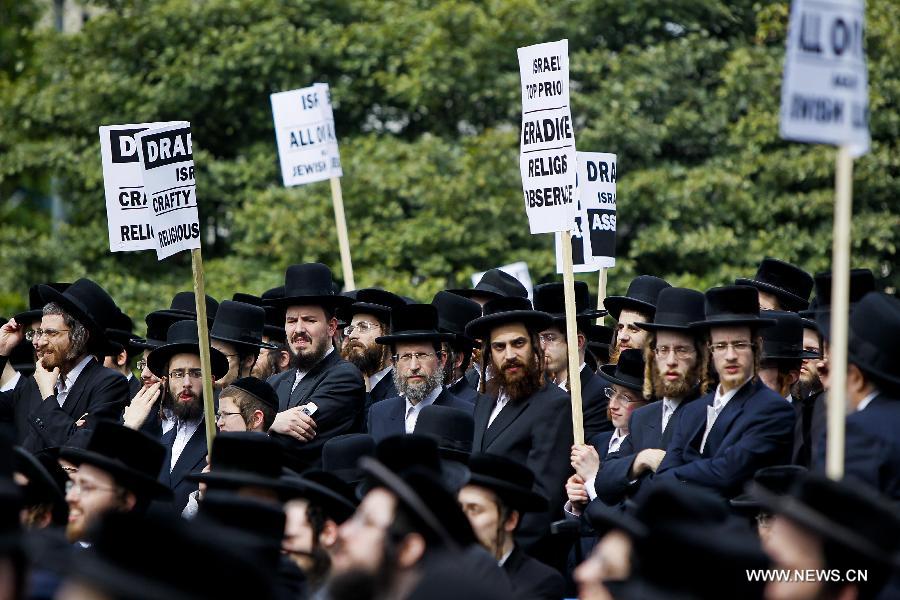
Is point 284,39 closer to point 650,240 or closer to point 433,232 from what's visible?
point 433,232

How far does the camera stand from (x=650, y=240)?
64.6 feet

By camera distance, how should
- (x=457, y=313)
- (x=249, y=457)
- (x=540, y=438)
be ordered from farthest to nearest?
(x=457, y=313), (x=540, y=438), (x=249, y=457)

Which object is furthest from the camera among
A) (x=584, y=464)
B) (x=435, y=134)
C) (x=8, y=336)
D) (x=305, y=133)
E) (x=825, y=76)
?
(x=435, y=134)

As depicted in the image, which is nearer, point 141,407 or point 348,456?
point 348,456

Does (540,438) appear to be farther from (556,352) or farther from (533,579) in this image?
(533,579)

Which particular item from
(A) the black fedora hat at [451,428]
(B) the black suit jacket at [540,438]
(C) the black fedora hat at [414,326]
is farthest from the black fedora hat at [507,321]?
(A) the black fedora hat at [451,428]

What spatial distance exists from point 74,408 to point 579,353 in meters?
3.44

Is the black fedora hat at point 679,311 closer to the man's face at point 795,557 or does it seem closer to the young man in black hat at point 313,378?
the young man in black hat at point 313,378

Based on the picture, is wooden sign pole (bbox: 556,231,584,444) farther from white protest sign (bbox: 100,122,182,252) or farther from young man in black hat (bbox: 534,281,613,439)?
white protest sign (bbox: 100,122,182,252)

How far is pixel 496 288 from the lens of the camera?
1350 cm

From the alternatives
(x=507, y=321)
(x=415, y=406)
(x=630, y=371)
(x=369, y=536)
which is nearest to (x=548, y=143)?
(x=507, y=321)

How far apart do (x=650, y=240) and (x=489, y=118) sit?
3.11m

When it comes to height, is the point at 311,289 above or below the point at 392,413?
above

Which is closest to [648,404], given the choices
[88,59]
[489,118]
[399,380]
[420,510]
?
[399,380]
